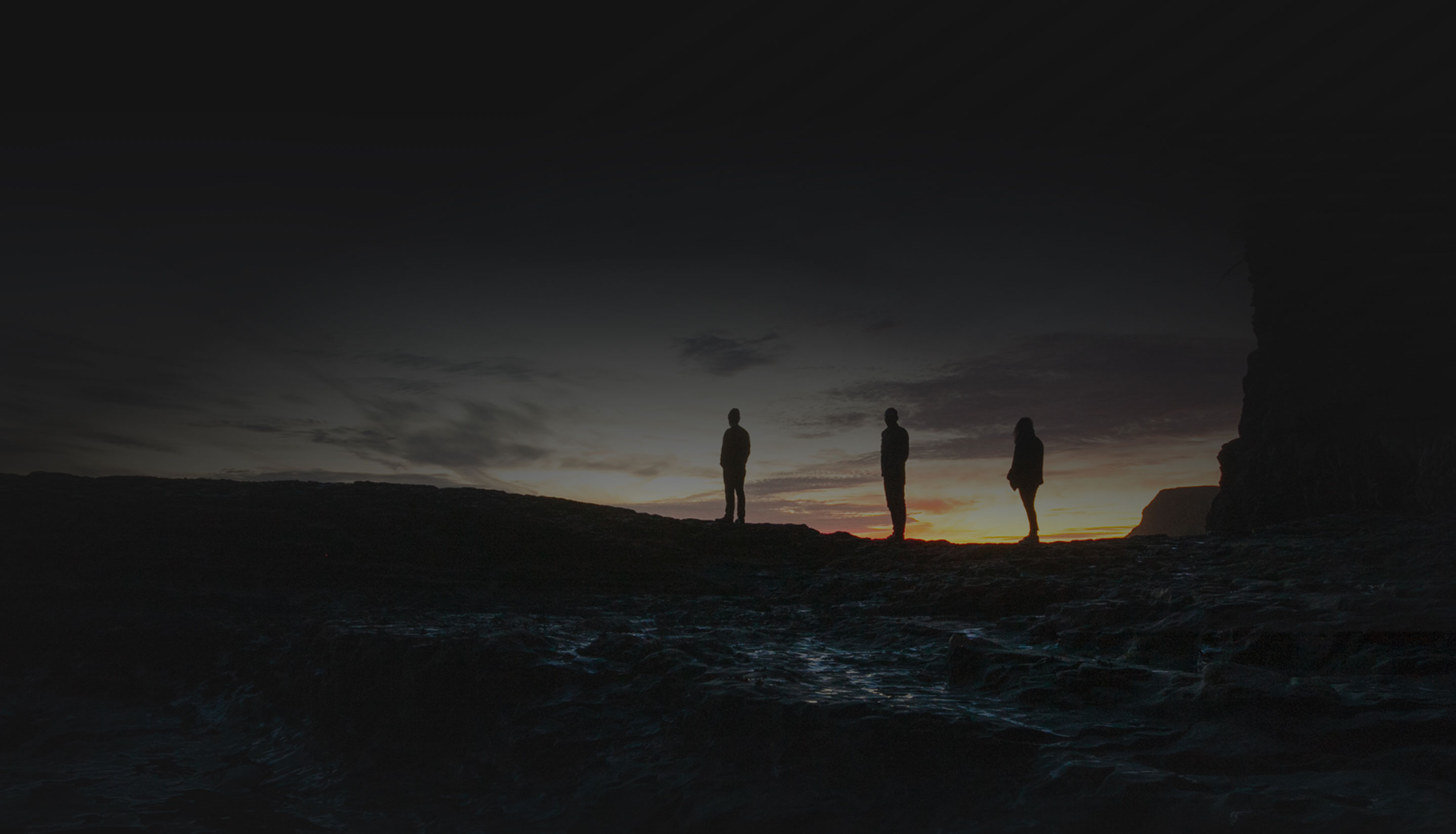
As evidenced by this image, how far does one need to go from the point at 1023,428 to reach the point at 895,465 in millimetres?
3035

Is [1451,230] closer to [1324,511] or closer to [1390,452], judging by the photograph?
[1390,452]

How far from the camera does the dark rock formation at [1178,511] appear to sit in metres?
88.7

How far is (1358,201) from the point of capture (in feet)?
72.3

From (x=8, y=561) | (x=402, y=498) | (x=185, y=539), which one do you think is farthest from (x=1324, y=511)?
(x=8, y=561)

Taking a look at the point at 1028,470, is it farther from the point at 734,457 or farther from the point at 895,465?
the point at 734,457

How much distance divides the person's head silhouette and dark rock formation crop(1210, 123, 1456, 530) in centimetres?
1006

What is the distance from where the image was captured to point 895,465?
46.8 feet

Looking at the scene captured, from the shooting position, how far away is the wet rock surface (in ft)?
12.7

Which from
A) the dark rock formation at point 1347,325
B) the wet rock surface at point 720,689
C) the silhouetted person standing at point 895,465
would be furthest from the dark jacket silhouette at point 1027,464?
the dark rock formation at point 1347,325

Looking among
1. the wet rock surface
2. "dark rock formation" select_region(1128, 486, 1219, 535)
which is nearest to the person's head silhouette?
the wet rock surface

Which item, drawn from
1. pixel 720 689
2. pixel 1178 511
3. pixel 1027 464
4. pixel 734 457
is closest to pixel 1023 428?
pixel 1027 464

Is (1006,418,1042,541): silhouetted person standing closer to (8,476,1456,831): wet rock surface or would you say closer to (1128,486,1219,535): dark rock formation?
(8,476,1456,831): wet rock surface

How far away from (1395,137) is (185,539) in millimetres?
31427

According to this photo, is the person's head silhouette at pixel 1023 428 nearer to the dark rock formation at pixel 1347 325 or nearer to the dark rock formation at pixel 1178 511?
the dark rock formation at pixel 1347 325
